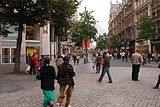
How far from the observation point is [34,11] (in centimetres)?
2109

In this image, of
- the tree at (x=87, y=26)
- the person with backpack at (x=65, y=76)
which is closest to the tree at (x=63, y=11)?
the person with backpack at (x=65, y=76)

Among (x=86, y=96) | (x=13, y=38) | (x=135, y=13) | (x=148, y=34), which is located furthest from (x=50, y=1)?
(x=135, y=13)

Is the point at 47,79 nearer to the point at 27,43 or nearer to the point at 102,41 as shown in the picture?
the point at 27,43

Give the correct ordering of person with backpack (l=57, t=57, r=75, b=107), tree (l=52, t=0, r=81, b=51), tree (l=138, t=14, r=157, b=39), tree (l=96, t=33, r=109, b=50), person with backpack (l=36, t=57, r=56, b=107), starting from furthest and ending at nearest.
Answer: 1. tree (l=96, t=33, r=109, b=50)
2. tree (l=138, t=14, r=157, b=39)
3. tree (l=52, t=0, r=81, b=51)
4. person with backpack (l=57, t=57, r=75, b=107)
5. person with backpack (l=36, t=57, r=56, b=107)

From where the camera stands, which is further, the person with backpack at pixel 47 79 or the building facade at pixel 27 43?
the building facade at pixel 27 43

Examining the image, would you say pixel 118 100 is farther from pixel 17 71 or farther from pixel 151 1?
pixel 151 1

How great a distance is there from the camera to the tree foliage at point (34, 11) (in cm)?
2039

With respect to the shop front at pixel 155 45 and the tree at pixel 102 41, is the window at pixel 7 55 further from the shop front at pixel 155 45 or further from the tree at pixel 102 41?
the tree at pixel 102 41

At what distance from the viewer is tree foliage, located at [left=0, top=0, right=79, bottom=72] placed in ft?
66.9

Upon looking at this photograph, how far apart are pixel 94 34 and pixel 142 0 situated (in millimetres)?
22241

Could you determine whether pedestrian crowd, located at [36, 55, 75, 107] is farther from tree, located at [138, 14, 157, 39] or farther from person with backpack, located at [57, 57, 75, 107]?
tree, located at [138, 14, 157, 39]

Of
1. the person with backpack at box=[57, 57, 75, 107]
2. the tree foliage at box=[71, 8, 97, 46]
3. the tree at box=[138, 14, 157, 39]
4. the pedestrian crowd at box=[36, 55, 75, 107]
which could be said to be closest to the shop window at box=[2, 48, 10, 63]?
the tree foliage at box=[71, 8, 97, 46]

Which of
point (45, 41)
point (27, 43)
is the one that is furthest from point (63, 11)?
point (45, 41)

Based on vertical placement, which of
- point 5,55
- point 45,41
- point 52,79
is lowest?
point 52,79
